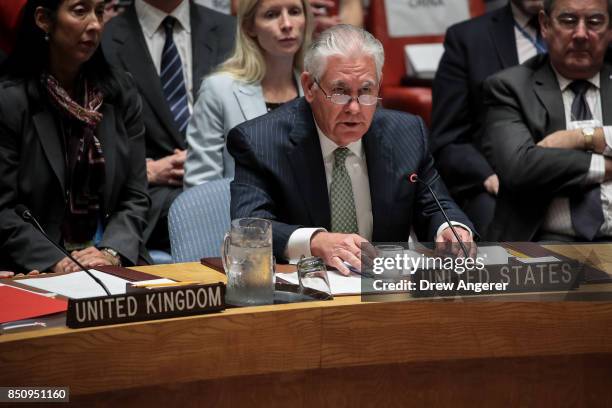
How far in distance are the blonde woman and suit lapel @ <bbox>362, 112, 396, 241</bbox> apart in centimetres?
95

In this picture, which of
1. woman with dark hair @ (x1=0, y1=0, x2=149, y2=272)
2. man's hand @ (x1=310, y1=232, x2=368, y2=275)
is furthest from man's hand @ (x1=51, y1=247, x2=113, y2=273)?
man's hand @ (x1=310, y1=232, x2=368, y2=275)

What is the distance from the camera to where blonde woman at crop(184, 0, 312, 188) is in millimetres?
3695

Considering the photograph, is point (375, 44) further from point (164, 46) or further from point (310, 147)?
point (164, 46)

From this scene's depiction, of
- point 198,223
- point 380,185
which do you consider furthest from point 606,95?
point 198,223

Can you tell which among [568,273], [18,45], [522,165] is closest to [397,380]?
[568,273]

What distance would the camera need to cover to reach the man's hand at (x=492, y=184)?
12.7ft

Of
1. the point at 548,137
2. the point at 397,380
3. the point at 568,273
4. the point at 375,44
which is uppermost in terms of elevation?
the point at 375,44

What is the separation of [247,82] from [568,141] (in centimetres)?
116

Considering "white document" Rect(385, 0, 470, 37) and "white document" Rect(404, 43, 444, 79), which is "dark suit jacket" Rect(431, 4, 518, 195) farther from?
"white document" Rect(385, 0, 470, 37)

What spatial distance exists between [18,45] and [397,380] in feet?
5.78

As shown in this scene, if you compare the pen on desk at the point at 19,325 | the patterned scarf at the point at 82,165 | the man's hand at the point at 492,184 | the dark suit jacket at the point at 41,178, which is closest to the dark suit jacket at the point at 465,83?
the man's hand at the point at 492,184

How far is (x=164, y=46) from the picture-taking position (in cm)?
407

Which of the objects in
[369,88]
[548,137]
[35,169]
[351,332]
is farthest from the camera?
[548,137]

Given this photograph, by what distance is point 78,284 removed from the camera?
2242 millimetres
